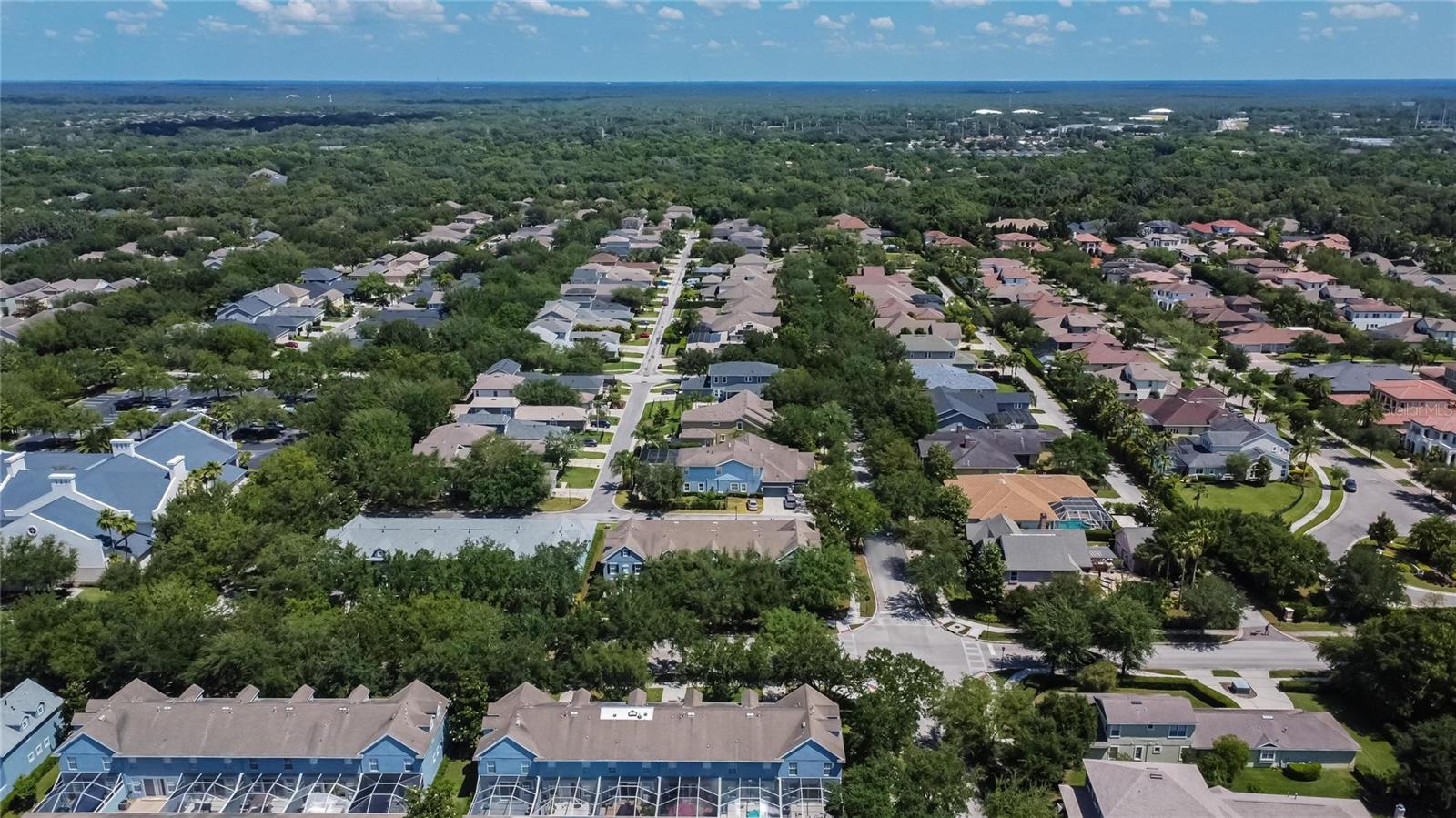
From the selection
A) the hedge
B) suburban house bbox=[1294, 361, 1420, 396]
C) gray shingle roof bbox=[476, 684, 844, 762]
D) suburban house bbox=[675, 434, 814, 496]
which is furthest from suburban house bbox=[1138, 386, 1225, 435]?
gray shingle roof bbox=[476, 684, 844, 762]

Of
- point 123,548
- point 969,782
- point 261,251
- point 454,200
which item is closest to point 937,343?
point 969,782

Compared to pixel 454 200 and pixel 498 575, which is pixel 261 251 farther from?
pixel 498 575

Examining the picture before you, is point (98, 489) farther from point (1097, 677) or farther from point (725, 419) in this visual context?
point (1097, 677)

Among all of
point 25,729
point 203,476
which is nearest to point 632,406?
point 203,476

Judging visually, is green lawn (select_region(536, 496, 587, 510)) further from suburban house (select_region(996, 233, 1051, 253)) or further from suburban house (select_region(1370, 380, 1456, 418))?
suburban house (select_region(996, 233, 1051, 253))

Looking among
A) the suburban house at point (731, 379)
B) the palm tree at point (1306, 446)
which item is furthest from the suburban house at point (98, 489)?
the palm tree at point (1306, 446)
